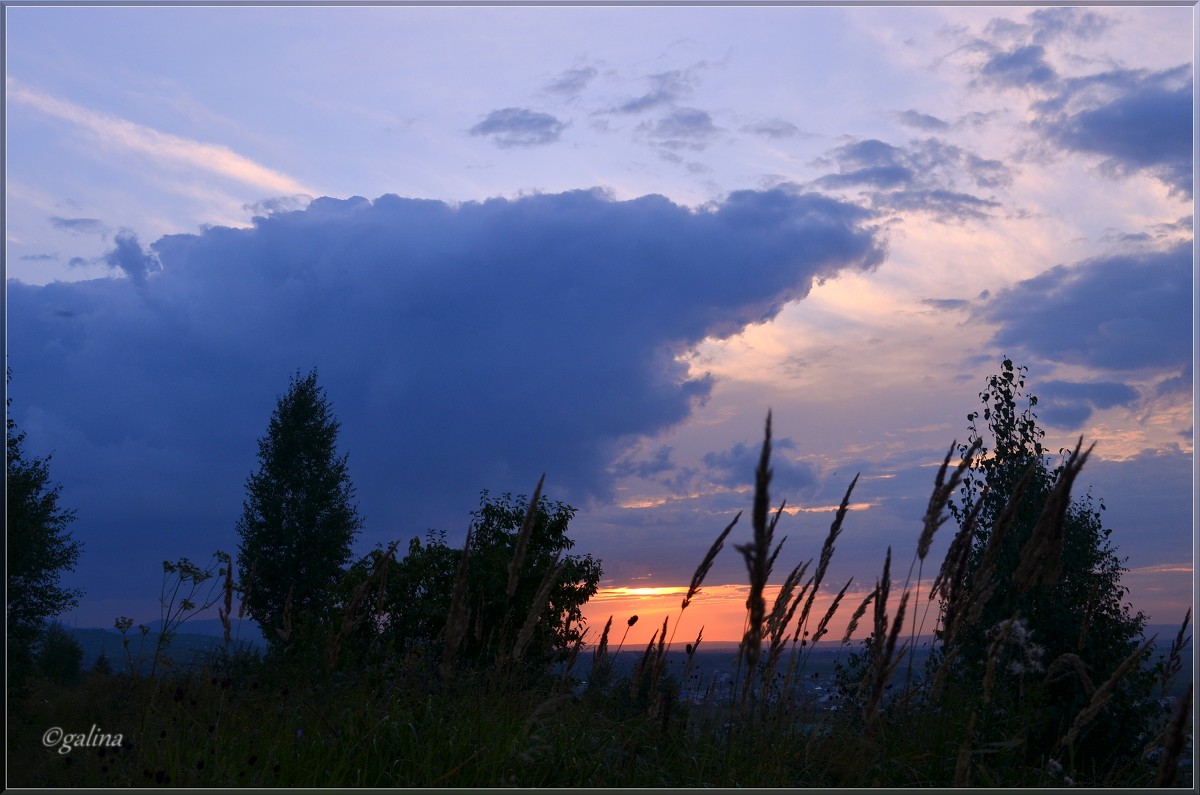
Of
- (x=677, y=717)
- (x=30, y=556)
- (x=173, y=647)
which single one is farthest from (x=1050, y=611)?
(x=30, y=556)

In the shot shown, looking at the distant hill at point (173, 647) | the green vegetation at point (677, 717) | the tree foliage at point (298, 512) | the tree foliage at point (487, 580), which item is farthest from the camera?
the tree foliage at point (298, 512)

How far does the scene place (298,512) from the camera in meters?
23.8

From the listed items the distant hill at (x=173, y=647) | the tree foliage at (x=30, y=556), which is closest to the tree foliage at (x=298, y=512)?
the tree foliage at (x=30, y=556)

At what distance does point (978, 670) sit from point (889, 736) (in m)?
1.99

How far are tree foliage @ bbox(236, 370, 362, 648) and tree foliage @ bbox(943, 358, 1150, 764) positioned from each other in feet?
63.4

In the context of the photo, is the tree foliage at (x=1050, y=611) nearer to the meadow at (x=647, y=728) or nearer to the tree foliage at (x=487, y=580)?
the meadow at (x=647, y=728)

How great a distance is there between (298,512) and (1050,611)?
21294 millimetres

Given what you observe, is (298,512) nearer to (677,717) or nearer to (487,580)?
(487,580)

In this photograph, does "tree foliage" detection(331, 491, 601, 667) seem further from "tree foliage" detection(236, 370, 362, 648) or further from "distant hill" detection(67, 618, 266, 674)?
"tree foliage" detection(236, 370, 362, 648)

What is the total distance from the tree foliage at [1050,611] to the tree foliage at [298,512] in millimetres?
19320

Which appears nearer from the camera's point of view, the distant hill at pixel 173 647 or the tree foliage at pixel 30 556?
the distant hill at pixel 173 647

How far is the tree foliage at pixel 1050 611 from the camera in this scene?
453cm

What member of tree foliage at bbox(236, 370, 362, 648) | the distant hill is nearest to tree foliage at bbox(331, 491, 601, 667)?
the distant hill

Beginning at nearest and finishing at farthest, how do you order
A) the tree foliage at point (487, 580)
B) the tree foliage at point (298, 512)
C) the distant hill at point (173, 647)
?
the distant hill at point (173, 647)
the tree foliage at point (487, 580)
the tree foliage at point (298, 512)
